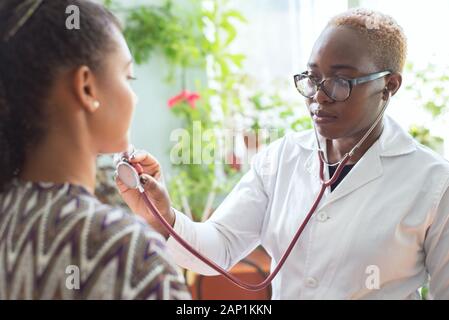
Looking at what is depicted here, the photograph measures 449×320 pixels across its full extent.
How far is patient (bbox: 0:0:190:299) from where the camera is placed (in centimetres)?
63

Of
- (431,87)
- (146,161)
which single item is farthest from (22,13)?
(431,87)

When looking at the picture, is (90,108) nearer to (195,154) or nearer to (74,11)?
(74,11)

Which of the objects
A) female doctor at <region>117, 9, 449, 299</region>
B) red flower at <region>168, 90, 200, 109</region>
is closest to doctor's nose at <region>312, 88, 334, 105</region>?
female doctor at <region>117, 9, 449, 299</region>

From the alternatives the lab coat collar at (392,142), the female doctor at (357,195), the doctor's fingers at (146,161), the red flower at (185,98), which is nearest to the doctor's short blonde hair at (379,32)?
the female doctor at (357,195)

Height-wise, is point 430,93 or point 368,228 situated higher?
point 430,93

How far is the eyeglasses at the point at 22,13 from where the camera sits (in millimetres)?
665

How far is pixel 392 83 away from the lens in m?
1.08

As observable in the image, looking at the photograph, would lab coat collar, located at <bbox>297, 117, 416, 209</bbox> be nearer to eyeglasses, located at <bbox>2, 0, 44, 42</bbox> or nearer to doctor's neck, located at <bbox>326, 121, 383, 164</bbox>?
doctor's neck, located at <bbox>326, 121, 383, 164</bbox>

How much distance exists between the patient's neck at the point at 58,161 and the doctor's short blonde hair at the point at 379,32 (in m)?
0.52

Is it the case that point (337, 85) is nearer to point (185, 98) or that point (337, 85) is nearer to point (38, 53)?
point (38, 53)

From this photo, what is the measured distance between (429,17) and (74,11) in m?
0.89

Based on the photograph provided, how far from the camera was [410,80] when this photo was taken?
1566 mm

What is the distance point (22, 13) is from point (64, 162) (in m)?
0.17
